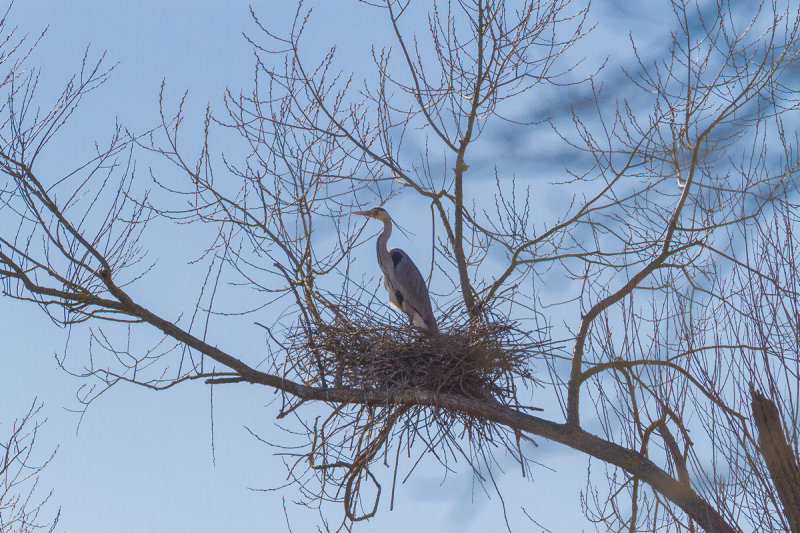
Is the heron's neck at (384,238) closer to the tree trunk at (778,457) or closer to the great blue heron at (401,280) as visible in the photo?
the great blue heron at (401,280)

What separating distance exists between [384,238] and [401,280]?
542mm

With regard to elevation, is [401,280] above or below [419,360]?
above

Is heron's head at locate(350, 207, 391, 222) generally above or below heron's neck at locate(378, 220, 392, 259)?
above

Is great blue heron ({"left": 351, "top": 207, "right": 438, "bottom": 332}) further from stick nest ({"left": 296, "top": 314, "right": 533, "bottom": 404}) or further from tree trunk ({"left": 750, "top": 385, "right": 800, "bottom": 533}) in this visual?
tree trunk ({"left": 750, "top": 385, "right": 800, "bottom": 533})

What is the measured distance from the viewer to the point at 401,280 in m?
6.73

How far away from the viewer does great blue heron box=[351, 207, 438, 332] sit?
645cm

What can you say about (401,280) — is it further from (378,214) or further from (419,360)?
(419,360)

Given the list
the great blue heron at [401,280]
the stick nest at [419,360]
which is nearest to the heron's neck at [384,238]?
the great blue heron at [401,280]

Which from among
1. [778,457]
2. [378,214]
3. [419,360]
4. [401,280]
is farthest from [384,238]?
[778,457]

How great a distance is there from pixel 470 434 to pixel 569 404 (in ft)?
1.93

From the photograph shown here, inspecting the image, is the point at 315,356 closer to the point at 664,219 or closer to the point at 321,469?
the point at 321,469

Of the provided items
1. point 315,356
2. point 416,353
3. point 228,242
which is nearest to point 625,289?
point 416,353

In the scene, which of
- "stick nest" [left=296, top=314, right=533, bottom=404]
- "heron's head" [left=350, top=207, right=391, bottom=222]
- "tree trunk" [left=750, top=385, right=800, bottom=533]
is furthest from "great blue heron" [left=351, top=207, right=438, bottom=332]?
"tree trunk" [left=750, top=385, right=800, bottom=533]

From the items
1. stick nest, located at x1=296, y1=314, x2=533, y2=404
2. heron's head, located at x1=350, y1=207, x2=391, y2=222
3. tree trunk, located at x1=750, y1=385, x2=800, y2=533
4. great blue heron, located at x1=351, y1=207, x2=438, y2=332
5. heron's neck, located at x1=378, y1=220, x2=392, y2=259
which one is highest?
heron's head, located at x1=350, y1=207, x2=391, y2=222
